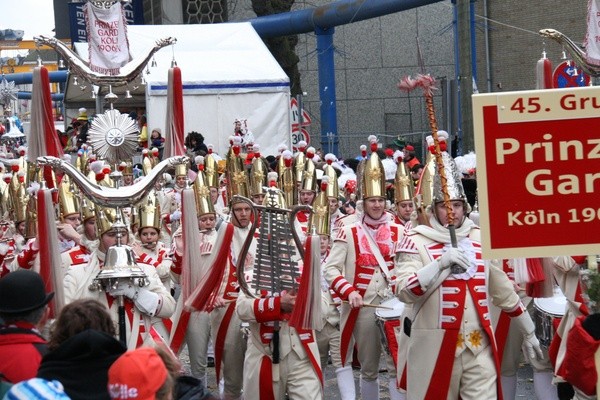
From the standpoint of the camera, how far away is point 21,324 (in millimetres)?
5867

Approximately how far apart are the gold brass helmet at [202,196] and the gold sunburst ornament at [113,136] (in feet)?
2.51

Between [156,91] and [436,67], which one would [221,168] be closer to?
[156,91]

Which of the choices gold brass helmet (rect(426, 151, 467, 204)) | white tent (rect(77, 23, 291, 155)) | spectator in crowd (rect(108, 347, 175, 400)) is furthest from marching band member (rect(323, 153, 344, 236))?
white tent (rect(77, 23, 291, 155))

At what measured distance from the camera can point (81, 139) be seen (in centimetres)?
1900

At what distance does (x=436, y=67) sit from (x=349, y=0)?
25.9 ft

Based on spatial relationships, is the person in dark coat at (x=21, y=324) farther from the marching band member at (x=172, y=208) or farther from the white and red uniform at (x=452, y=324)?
the marching band member at (x=172, y=208)

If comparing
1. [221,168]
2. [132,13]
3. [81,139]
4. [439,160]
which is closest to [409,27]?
[132,13]

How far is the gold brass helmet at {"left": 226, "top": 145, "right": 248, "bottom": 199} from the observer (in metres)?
12.0

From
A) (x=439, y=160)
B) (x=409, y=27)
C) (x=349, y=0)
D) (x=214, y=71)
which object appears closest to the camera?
(x=439, y=160)

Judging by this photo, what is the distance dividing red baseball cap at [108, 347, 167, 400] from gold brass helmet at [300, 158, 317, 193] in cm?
709

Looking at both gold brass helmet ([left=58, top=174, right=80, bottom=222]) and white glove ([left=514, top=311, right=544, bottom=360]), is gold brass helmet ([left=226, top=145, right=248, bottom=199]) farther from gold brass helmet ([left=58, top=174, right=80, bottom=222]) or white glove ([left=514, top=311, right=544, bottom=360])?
white glove ([left=514, top=311, right=544, bottom=360])

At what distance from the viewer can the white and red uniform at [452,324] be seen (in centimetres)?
847

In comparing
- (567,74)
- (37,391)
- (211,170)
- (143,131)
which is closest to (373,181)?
(211,170)

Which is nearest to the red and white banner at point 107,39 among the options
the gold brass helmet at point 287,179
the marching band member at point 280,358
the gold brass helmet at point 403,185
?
the gold brass helmet at point 287,179
